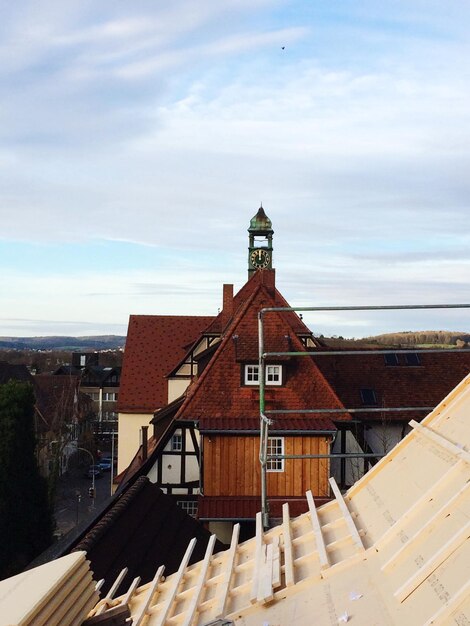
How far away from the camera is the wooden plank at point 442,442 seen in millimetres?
5096

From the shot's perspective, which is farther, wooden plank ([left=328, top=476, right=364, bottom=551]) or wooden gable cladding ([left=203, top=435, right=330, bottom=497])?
wooden gable cladding ([left=203, top=435, right=330, bottom=497])

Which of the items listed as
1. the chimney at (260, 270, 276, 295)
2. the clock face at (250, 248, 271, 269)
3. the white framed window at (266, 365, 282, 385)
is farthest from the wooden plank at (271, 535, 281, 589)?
the clock face at (250, 248, 271, 269)

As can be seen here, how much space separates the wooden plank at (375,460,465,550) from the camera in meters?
4.97

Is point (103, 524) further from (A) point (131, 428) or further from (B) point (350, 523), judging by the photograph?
(A) point (131, 428)

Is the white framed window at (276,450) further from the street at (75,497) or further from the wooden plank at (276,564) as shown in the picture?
the street at (75,497)

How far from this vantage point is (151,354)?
32.0m

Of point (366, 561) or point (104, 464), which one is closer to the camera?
point (366, 561)

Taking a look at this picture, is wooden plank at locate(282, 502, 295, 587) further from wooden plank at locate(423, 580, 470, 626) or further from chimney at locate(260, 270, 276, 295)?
chimney at locate(260, 270, 276, 295)

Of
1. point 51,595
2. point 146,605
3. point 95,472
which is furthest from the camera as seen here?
point 95,472

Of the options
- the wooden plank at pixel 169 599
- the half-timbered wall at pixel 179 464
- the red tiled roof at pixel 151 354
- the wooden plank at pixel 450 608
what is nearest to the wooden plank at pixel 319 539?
the wooden plank at pixel 169 599

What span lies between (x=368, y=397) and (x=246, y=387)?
6105mm

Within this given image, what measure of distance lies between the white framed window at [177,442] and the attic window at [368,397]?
7246 mm

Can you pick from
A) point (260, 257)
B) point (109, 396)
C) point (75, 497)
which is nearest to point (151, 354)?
point (260, 257)

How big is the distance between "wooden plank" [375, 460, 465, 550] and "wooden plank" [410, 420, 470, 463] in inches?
4.0
